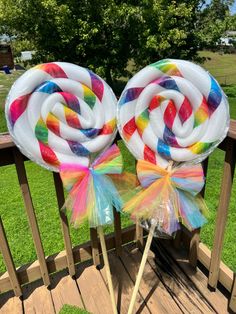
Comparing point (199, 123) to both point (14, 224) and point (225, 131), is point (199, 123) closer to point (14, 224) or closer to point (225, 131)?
point (225, 131)

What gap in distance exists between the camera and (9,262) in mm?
1730

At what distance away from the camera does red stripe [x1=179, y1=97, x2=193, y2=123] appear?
1297 mm

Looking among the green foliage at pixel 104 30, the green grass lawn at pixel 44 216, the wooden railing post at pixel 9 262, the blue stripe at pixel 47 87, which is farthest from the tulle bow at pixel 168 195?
the green foliage at pixel 104 30

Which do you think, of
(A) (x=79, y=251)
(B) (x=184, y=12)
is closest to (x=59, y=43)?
(B) (x=184, y=12)

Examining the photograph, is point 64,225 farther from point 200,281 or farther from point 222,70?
point 222,70

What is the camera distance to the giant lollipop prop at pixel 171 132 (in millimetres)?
1271

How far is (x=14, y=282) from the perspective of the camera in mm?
1812

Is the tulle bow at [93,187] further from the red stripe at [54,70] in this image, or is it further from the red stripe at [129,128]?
the red stripe at [54,70]

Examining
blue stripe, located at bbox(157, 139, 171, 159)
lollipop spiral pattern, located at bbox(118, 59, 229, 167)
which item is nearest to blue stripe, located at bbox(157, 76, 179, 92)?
lollipop spiral pattern, located at bbox(118, 59, 229, 167)

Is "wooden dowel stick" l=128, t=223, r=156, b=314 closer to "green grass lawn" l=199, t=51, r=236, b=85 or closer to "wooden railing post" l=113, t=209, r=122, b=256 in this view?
"wooden railing post" l=113, t=209, r=122, b=256

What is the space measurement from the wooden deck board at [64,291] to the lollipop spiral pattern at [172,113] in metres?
1.05

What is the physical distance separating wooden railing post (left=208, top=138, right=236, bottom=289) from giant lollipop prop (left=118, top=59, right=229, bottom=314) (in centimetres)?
15

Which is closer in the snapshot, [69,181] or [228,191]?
[69,181]

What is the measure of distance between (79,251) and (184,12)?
10572 millimetres
